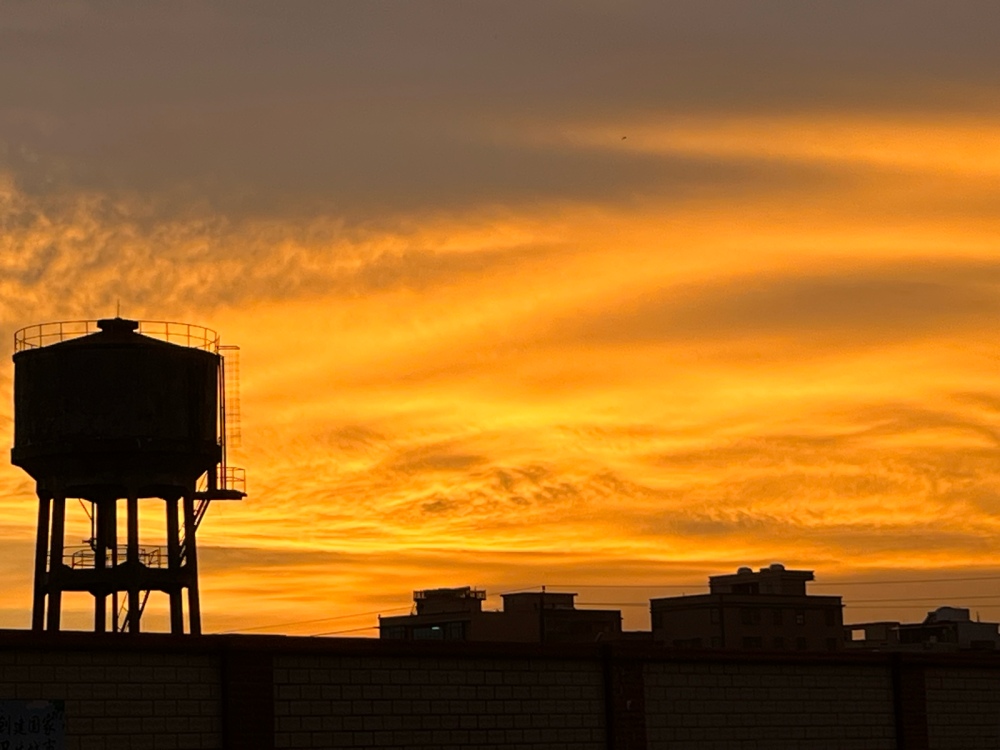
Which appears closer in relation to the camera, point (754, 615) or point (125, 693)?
point (125, 693)

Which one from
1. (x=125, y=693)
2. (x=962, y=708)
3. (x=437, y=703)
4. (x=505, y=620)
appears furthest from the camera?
(x=505, y=620)

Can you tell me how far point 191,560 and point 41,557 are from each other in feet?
12.6

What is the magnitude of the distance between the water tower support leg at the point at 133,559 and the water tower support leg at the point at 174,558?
2.93 ft

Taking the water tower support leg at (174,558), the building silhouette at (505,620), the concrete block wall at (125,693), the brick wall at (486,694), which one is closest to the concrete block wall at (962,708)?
the brick wall at (486,694)

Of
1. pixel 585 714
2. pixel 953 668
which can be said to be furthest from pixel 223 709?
pixel 953 668

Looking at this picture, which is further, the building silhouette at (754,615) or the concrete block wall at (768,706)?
the building silhouette at (754,615)

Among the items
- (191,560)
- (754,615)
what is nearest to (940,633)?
(754,615)

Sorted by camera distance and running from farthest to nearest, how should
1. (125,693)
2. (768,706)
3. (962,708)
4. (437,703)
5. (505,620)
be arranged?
(505,620)
(962,708)
(768,706)
(437,703)
(125,693)

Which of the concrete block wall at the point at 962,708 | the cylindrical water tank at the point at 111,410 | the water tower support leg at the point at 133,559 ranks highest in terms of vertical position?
the cylindrical water tank at the point at 111,410

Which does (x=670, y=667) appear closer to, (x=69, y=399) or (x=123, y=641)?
(x=123, y=641)

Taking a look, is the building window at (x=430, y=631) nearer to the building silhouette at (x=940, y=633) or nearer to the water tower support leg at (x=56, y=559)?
the building silhouette at (x=940, y=633)

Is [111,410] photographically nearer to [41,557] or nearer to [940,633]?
[41,557]

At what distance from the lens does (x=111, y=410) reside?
4494 cm

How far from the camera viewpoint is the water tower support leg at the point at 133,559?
45.1 m
